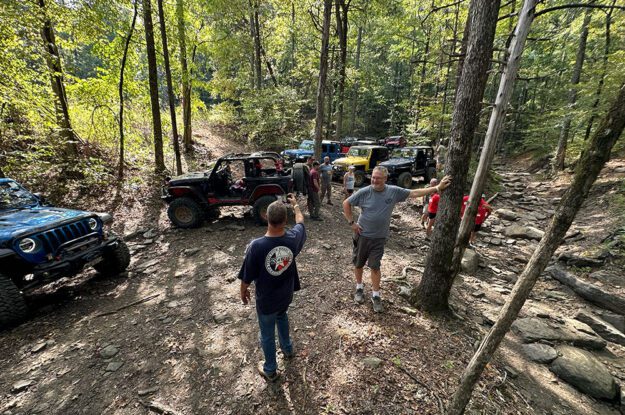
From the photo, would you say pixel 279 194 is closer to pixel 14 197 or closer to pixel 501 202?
pixel 14 197

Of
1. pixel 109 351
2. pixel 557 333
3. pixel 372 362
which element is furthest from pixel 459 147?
pixel 109 351

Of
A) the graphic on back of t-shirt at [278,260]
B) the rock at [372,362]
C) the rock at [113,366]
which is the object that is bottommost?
the rock at [113,366]

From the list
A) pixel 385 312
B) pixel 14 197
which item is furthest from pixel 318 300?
pixel 14 197

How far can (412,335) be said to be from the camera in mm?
3246

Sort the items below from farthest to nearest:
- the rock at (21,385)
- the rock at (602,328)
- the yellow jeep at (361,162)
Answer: the yellow jeep at (361,162) < the rock at (602,328) < the rock at (21,385)

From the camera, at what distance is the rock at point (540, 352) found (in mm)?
3445

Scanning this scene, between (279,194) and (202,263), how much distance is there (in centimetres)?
256

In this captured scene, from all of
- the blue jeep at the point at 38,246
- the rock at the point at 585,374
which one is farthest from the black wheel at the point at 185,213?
the rock at the point at 585,374

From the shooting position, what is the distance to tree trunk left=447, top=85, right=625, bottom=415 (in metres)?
1.68

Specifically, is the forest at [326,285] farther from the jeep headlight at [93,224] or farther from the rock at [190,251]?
the jeep headlight at [93,224]

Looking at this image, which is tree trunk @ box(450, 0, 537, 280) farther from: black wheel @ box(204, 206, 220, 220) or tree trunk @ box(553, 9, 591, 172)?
tree trunk @ box(553, 9, 591, 172)

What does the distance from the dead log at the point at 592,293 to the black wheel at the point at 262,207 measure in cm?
666

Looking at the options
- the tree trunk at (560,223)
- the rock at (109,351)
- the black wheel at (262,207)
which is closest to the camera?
the tree trunk at (560,223)

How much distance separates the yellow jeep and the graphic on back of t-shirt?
9797 millimetres
